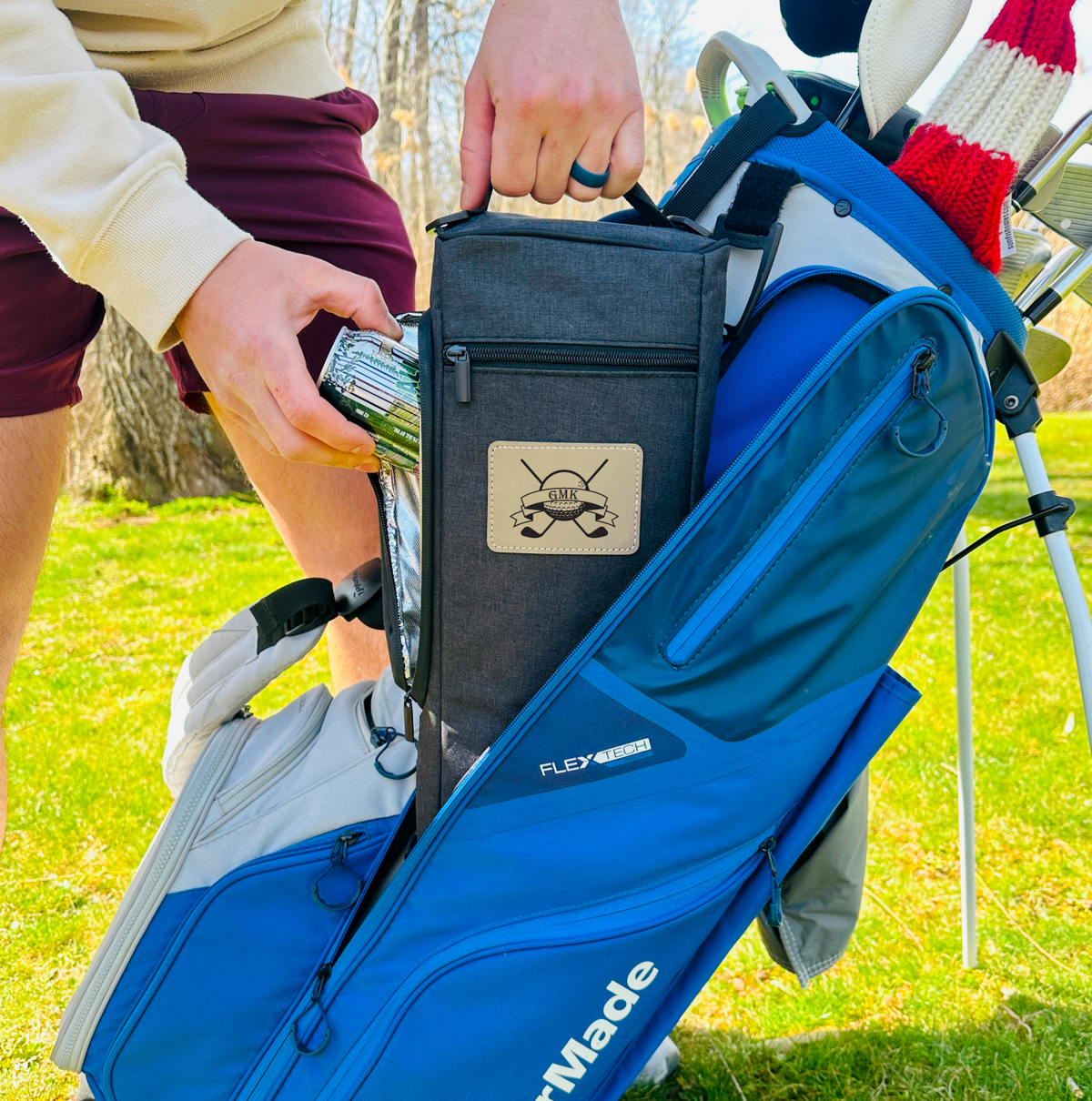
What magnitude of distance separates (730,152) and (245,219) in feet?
2.13

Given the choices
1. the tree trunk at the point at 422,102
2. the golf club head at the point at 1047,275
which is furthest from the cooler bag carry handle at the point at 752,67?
the tree trunk at the point at 422,102

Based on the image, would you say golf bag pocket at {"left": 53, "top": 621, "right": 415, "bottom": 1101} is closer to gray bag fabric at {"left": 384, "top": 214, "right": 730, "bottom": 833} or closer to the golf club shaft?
gray bag fabric at {"left": 384, "top": 214, "right": 730, "bottom": 833}

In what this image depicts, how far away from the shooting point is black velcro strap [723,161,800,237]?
1.01m

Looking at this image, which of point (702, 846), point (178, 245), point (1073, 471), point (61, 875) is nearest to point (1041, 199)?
point (702, 846)

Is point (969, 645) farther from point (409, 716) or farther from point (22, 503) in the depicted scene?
point (22, 503)

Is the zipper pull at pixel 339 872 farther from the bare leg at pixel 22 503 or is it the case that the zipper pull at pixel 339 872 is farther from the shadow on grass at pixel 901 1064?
the shadow on grass at pixel 901 1064

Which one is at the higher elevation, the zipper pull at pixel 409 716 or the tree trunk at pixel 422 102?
the zipper pull at pixel 409 716

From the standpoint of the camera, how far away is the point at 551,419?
92cm

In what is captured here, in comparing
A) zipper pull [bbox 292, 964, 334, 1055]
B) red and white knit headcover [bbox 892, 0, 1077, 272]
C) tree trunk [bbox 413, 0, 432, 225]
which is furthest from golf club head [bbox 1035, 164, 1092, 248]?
tree trunk [bbox 413, 0, 432, 225]

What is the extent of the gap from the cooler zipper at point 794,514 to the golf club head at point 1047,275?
374mm

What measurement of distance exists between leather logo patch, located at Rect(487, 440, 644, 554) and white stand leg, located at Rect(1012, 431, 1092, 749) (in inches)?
18.2

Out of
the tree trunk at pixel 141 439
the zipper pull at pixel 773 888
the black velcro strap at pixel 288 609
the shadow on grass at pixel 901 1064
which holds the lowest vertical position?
the tree trunk at pixel 141 439

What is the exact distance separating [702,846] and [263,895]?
49 cm

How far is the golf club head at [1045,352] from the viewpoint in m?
1.22
